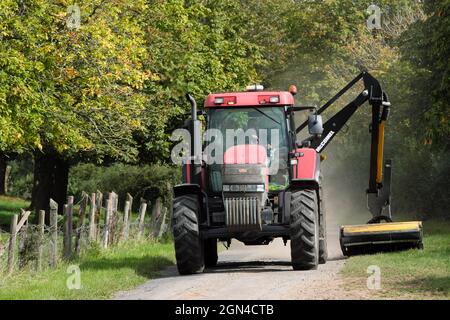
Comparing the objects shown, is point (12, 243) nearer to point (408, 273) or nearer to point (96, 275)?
point (96, 275)

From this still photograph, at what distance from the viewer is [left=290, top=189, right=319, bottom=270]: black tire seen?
57.7 ft

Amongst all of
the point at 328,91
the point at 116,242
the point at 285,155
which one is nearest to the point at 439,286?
the point at 285,155

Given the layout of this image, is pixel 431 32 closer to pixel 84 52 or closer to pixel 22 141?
pixel 84 52

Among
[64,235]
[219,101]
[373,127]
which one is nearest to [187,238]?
[219,101]

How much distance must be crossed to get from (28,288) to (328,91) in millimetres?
33925

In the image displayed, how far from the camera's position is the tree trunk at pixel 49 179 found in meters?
40.4

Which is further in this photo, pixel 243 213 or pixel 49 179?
pixel 49 179

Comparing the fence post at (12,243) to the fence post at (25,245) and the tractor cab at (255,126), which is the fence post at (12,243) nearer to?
the fence post at (25,245)

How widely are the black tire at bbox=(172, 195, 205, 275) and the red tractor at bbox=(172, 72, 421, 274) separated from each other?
0.02 metres

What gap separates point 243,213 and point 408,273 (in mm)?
3117

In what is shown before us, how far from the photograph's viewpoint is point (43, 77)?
24984 mm

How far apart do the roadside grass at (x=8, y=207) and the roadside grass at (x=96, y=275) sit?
20.7 m

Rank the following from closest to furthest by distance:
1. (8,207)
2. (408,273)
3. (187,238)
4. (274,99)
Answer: (408,273)
(187,238)
(274,99)
(8,207)

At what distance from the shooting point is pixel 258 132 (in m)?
18.7
